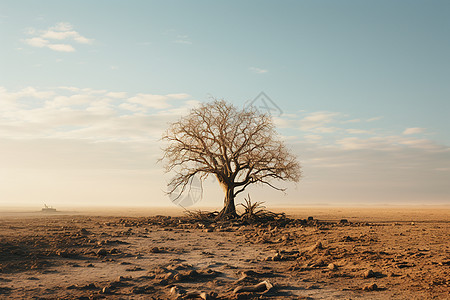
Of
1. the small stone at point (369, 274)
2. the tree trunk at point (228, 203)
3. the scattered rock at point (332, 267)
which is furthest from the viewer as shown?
the tree trunk at point (228, 203)

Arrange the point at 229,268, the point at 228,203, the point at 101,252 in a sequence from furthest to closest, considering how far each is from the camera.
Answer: the point at 228,203 → the point at 101,252 → the point at 229,268

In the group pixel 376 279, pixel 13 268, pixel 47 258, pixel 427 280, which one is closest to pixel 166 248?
pixel 47 258

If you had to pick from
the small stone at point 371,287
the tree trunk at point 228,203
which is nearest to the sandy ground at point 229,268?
the small stone at point 371,287

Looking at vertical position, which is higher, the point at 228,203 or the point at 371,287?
the point at 228,203

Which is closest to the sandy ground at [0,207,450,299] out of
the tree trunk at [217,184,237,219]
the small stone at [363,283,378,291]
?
the small stone at [363,283,378,291]

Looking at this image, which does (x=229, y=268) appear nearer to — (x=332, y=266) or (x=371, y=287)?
(x=332, y=266)

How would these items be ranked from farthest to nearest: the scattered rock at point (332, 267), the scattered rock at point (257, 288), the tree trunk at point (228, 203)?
the tree trunk at point (228, 203) → the scattered rock at point (332, 267) → the scattered rock at point (257, 288)

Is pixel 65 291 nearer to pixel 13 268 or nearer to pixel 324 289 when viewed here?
pixel 13 268

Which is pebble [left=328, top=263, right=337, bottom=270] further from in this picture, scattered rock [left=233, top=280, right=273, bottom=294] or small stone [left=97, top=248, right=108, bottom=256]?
small stone [left=97, top=248, right=108, bottom=256]

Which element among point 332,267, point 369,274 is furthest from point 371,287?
point 332,267

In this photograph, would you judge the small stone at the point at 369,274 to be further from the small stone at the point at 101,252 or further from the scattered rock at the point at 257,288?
the small stone at the point at 101,252

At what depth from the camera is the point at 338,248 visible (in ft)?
36.3

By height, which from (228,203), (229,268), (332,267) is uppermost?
(228,203)

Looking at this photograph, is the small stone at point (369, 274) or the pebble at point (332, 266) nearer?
the small stone at point (369, 274)
